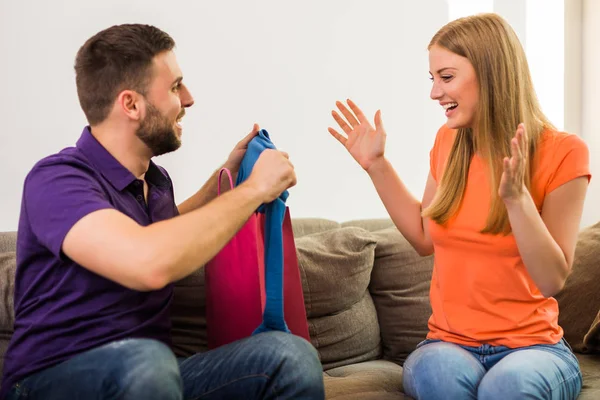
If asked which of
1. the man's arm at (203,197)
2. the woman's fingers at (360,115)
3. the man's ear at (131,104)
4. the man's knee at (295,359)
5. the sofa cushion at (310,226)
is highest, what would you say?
the man's ear at (131,104)

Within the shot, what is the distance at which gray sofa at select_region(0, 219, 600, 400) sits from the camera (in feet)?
7.30

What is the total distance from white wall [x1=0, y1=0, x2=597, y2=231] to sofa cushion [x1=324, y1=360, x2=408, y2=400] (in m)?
0.75

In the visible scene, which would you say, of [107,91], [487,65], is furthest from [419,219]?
[107,91]

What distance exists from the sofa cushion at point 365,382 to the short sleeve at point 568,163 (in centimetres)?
69

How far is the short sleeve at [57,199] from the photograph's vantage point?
1.55 m

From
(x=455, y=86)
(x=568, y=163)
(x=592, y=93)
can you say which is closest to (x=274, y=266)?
(x=455, y=86)

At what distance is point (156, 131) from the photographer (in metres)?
1.85

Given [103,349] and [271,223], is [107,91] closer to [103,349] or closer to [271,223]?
[271,223]

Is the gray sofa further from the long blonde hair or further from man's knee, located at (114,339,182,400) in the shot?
man's knee, located at (114,339,182,400)

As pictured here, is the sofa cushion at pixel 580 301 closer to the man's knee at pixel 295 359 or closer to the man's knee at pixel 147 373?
the man's knee at pixel 295 359

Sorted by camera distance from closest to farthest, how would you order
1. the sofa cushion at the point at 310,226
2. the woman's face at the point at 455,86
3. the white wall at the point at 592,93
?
1. the woman's face at the point at 455,86
2. the sofa cushion at the point at 310,226
3. the white wall at the point at 592,93

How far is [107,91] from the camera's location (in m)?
1.82

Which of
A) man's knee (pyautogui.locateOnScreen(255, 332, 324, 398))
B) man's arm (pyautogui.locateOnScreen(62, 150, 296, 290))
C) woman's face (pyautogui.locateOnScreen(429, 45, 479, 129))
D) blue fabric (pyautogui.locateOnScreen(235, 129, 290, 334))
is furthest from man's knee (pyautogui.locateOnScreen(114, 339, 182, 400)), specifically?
woman's face (pyautogui.locateOnScreen(429, 45, 479, 129))

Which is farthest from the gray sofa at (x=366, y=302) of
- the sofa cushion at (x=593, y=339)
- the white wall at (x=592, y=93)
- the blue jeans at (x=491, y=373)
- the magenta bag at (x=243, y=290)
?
the white wall at (x=592, y=93)
